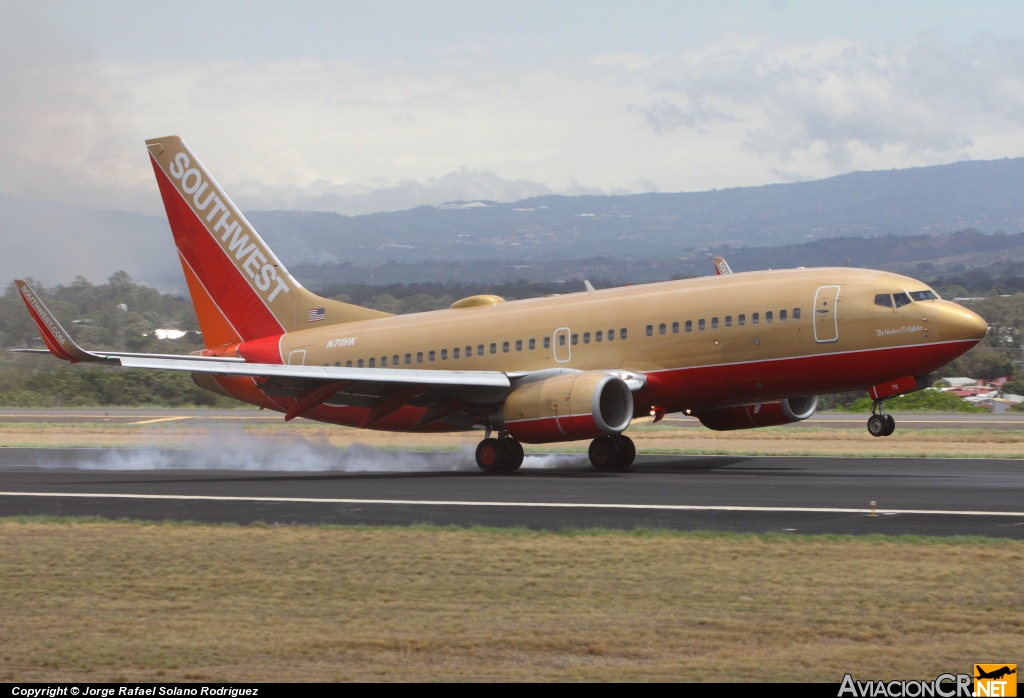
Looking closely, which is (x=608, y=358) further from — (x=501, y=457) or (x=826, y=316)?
(x=826, y=316)

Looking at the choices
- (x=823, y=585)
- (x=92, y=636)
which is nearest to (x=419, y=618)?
(x=92, y=636)

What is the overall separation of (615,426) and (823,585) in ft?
46.1

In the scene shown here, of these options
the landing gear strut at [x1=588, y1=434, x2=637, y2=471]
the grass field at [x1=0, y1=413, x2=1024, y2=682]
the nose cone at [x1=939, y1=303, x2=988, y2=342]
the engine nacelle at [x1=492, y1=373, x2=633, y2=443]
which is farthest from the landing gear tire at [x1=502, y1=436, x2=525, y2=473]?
the grass field at [x1=0, y1=413, x2=1024, y2=682]

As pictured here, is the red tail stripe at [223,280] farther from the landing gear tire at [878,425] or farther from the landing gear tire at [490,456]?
the landing gear tire at [878,425]

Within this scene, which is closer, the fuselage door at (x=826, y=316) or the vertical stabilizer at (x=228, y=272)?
the fuselage door at (x=826, y=316)

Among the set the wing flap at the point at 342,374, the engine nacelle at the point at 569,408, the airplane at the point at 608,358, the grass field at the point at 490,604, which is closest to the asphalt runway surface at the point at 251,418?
the airplane at the point at 608,358

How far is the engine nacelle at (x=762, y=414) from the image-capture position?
99.2ft

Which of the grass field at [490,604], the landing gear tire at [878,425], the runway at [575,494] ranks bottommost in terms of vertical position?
the runway at [575,494]

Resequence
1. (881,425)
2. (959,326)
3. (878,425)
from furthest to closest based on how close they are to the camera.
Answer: (878,425) < (881,425) < (959,326)

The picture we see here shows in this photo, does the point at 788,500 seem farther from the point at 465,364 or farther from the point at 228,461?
the point at 228,461

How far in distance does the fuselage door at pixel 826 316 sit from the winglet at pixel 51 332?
15.4 meters

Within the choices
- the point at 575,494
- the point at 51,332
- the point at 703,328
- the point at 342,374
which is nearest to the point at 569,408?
the point at 703,328

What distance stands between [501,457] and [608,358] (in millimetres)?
3410

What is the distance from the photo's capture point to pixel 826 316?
26172 millimetres
